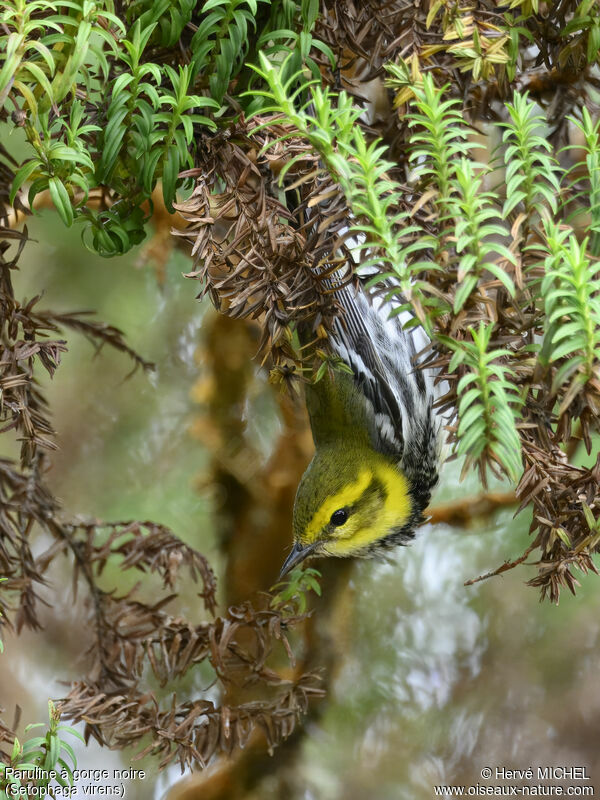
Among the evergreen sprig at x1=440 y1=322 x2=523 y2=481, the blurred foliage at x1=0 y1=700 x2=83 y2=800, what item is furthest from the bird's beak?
the evergreen sprig at x1=440 y1=322 x2=523 y2=481

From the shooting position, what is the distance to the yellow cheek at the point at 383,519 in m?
0.93

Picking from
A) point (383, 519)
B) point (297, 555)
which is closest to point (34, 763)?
point (297, 555)

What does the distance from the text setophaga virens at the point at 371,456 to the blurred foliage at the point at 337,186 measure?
0.18 meters

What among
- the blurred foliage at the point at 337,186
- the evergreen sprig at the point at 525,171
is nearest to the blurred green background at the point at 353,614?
the blurred foliage at the point at 337,186

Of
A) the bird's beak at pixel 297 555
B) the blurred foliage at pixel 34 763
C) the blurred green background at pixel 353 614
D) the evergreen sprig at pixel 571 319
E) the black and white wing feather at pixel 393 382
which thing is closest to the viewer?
the evergreen sprig at pixel 571 319

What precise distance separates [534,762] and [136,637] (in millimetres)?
597

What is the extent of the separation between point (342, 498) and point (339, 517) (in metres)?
0.03

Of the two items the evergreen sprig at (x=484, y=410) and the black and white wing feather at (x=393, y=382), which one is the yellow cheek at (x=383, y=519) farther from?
the evergreen sprig at (x=484, y=410)

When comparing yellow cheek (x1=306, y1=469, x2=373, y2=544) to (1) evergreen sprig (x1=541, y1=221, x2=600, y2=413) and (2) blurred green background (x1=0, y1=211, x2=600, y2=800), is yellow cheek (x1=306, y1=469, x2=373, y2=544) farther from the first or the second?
(1) evergreen sprig (x1=541, y1=221, x2=600, y2=413)

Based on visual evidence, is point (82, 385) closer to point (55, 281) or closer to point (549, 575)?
point (55, 281)

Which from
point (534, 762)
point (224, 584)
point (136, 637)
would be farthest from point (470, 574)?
point (136, 637)

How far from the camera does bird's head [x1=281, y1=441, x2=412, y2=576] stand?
918 millimetres

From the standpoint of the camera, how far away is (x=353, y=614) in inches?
43.6

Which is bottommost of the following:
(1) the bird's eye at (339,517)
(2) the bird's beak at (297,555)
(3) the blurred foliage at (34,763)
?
(3) the blurred foliage at (34,763)
